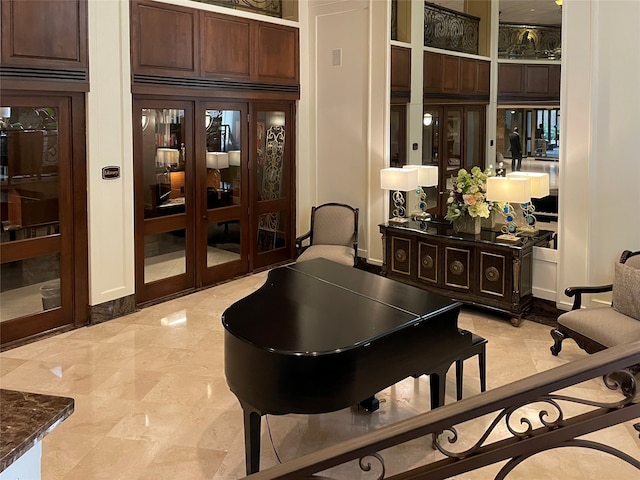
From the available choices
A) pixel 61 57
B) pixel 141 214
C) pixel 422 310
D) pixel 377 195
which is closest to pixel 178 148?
pixel 141 214

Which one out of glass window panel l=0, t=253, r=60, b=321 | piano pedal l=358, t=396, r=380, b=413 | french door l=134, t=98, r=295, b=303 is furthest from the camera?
french door l=134, t=98, r=295, b=303

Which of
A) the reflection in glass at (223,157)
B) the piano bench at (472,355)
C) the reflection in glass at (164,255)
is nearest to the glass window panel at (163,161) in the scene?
the reflection in glass at (164,255)

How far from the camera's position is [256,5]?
291 inches

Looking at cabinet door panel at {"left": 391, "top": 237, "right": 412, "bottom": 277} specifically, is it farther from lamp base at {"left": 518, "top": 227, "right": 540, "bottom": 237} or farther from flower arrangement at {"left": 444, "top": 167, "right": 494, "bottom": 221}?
lamp base at {"left": 518, "top": 227, "right": 540, "bottom": 237}

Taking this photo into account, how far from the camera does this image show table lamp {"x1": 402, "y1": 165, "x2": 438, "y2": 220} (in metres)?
6.69

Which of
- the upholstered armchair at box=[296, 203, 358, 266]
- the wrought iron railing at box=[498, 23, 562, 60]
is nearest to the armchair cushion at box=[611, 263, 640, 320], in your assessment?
the wrought iron railing at box=[498, 23, 562, 60]

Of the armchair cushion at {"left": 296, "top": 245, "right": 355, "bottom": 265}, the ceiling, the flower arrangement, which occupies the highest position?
the ceiling

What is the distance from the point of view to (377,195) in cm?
727

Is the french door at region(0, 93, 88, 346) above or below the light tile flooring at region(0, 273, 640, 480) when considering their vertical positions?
above

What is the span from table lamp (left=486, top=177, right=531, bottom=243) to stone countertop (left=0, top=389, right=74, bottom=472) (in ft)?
15.5

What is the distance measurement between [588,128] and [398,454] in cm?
348

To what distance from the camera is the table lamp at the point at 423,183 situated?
6.69 metres

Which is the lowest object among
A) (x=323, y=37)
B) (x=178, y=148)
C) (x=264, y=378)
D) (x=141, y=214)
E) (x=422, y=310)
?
(x=264, y=378)

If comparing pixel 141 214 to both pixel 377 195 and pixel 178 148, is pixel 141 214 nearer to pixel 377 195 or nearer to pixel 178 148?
pixel 178 148
